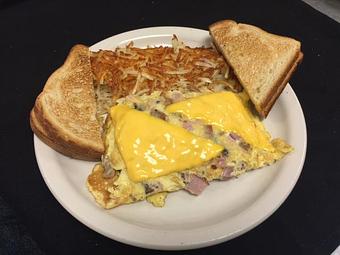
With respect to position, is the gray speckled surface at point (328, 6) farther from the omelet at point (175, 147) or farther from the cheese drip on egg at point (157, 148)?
the cheese drip on egg at point (157, 148)

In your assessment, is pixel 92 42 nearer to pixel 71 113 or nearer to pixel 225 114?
pixel 71 113

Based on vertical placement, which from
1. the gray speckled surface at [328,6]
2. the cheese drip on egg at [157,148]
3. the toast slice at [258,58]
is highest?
the gray speckled surface at [328,6]

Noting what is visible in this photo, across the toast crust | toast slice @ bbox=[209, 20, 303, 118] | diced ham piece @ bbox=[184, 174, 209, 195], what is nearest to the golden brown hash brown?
toast slice @ bbox=[209, 20, 303, 118]

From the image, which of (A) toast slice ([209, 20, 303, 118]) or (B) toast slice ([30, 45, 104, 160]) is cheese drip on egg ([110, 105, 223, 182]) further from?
(A) toast slice ([209, 20, 303, 118])

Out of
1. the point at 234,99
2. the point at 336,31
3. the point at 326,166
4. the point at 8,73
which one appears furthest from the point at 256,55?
the point at 8,73

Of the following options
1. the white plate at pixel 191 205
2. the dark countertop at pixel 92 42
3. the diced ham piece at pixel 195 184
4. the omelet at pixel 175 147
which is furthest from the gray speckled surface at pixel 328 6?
the diced ham piece at pixel 195 184

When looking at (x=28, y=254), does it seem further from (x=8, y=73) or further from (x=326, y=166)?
(x=326, y=166)

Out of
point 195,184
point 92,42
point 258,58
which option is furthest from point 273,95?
point 92,42
